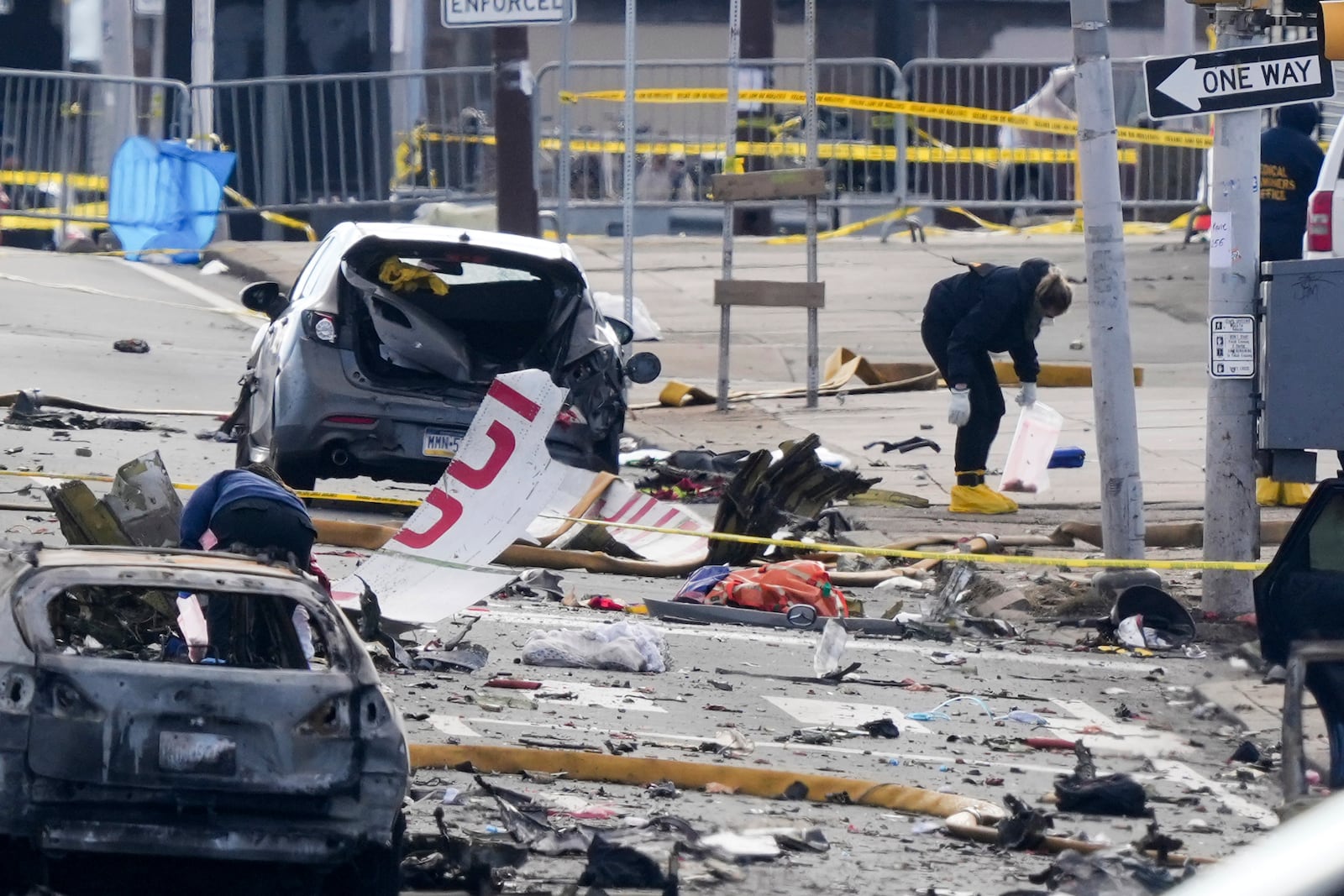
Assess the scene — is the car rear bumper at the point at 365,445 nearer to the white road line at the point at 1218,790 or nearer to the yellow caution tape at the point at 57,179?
the white road line at the point at 1218,790

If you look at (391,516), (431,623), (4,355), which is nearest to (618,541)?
(391,516)

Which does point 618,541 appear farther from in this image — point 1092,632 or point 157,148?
point 157,148

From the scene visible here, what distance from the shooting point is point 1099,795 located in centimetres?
674

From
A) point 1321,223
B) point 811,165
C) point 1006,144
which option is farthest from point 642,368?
point 1006,144

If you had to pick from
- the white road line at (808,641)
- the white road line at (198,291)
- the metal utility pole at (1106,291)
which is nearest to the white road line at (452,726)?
the white road line at (808,641)

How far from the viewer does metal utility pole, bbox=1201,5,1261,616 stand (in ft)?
30.4

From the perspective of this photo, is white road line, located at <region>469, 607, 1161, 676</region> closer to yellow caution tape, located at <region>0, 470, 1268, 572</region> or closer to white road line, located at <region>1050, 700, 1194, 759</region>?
yellow caution tape, located at <region>0, 470, 1268, 572</region>

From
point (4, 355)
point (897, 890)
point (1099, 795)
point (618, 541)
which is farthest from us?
point (4, 355)

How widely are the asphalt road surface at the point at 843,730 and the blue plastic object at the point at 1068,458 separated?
3098 mm

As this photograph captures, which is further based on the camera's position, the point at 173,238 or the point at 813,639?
the point at 173,238

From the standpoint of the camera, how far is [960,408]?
11852mm

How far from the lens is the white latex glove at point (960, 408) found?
38.9 feet

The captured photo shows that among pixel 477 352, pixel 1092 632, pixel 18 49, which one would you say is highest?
pixel 18 49

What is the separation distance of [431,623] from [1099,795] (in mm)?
3044
